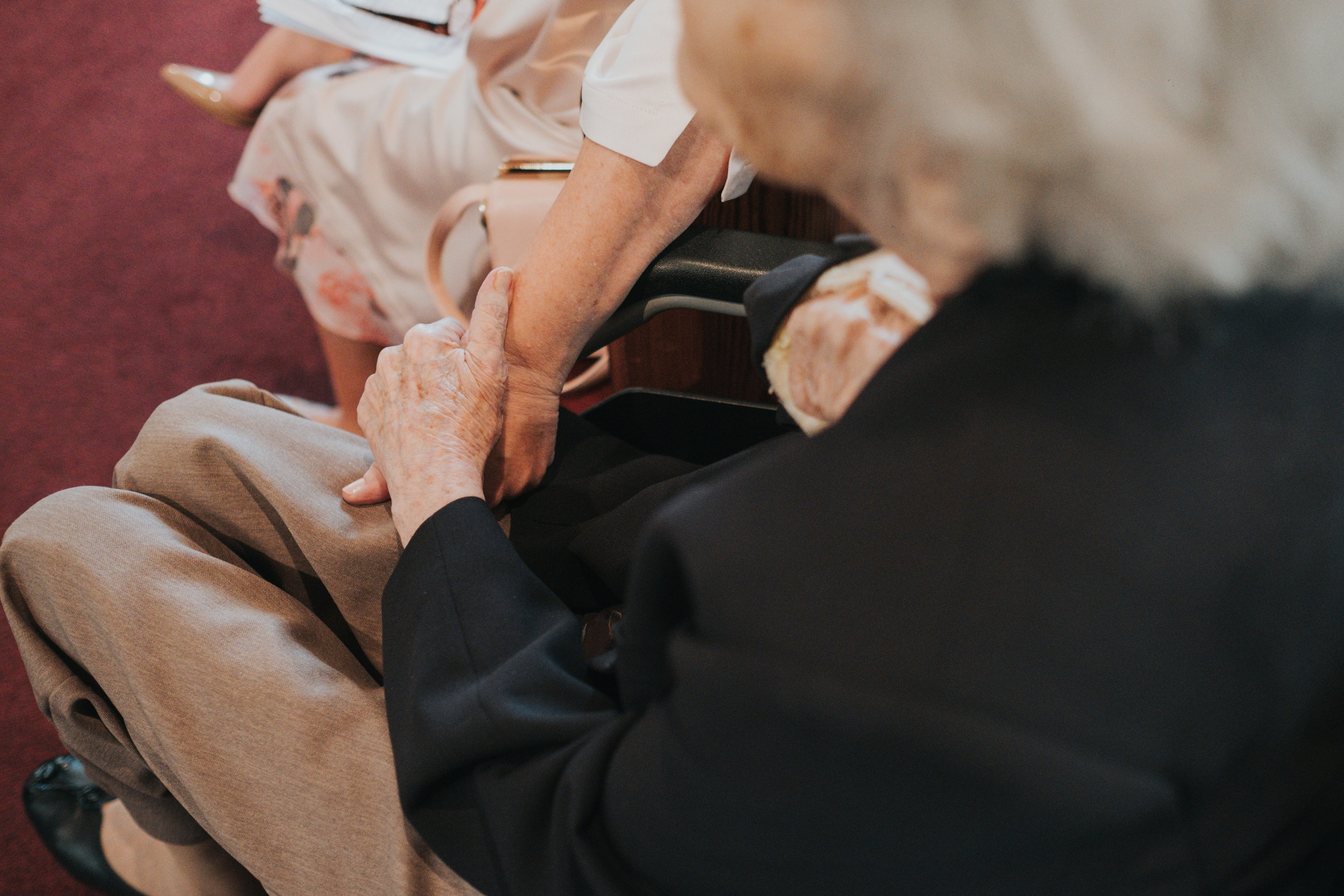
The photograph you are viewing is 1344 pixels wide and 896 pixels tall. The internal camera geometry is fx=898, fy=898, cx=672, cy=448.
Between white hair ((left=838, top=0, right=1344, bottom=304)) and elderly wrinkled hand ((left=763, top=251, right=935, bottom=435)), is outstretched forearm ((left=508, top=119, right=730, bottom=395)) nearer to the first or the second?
elderly wrinkled hand ((left=763, top=251, right=935, bottom=435))

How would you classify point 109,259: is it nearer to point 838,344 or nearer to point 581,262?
point 581,262

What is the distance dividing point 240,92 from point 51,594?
4.32 ft

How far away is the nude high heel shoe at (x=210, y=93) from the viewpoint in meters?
1.74

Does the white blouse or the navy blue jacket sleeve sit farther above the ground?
the white blouse

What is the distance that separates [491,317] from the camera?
3.04 feet

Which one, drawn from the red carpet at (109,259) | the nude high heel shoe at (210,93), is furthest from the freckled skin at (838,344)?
the nude high heel shoe at (210,93)

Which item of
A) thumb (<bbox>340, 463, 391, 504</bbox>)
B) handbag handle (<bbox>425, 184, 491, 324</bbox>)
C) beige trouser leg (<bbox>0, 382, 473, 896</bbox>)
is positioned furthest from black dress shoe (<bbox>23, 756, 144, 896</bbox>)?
handbag handle (<bbox>425, 184, 491, 324</bbox>)

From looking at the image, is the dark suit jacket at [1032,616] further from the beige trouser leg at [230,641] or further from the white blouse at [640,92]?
the white blouse at [640,92]

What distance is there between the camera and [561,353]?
3.15 feet

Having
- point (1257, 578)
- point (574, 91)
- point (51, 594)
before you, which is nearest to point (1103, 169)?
point (1257, 578)

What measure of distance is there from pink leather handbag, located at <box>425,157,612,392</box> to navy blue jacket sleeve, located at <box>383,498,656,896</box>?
0.47m

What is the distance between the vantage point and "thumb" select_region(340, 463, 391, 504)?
32.9 inches

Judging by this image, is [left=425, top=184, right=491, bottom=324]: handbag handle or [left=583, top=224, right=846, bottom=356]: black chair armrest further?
[left=425, top=184, right=491, bottom=324]: handbag handle

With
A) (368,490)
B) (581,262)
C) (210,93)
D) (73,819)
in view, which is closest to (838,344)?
(581,262)
